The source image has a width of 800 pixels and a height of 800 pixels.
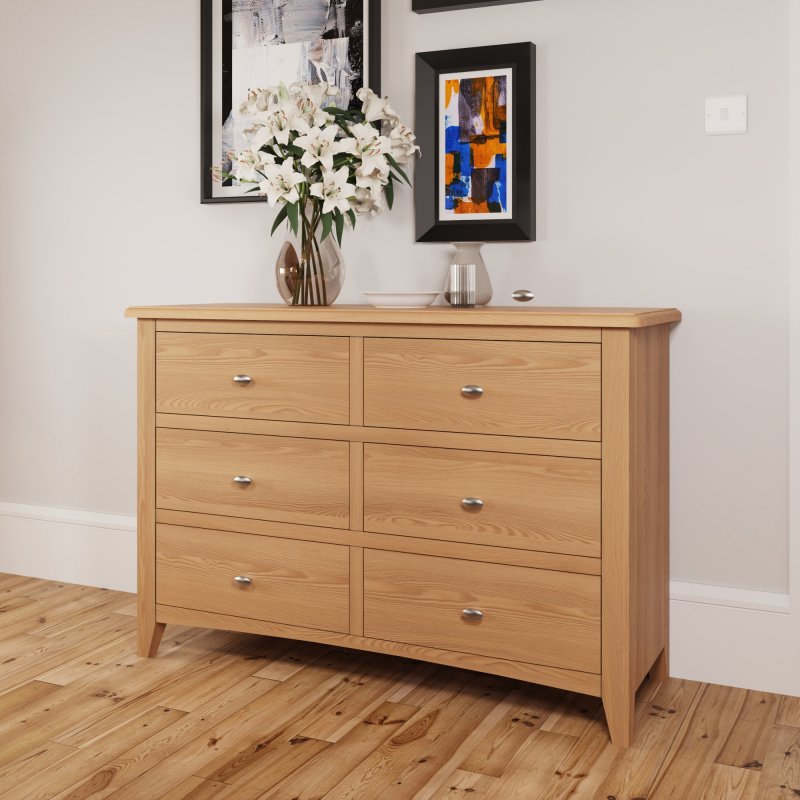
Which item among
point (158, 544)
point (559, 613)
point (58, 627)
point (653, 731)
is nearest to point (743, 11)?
point (559, 613)

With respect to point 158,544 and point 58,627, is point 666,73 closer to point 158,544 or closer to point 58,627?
point 158,544

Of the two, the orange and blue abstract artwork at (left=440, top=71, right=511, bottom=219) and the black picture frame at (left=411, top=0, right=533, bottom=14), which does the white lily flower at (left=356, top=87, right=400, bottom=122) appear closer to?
Answer: the orange and blue abstract artwork at (left=440, top=71, right=511, bottom=219)

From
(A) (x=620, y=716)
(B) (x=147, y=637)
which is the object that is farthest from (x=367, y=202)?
(A) (x=620, y=716)

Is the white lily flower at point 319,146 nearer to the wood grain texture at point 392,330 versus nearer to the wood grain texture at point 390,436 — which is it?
the wood grain texture at point 392,330

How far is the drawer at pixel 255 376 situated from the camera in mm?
2418

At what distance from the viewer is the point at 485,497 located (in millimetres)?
2277

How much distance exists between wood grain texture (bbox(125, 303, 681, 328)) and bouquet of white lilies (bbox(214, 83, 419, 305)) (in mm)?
185

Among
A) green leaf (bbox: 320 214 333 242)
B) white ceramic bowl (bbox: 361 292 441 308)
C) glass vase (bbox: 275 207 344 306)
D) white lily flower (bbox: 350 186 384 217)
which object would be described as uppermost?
white lily flower (bbox: 350 186 384 217)

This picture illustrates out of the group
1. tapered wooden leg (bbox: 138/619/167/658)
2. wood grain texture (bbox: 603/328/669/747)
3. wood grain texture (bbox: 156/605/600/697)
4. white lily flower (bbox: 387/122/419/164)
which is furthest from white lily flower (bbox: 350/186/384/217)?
tapered wooden leg (bbox: 138/619/167/658)

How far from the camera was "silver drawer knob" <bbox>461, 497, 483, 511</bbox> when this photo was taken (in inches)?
89.8

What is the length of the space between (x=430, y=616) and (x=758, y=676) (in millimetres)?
840

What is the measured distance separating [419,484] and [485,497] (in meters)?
0.16

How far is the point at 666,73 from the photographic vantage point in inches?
98.7

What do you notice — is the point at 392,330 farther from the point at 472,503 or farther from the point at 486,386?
the point at 472,503
